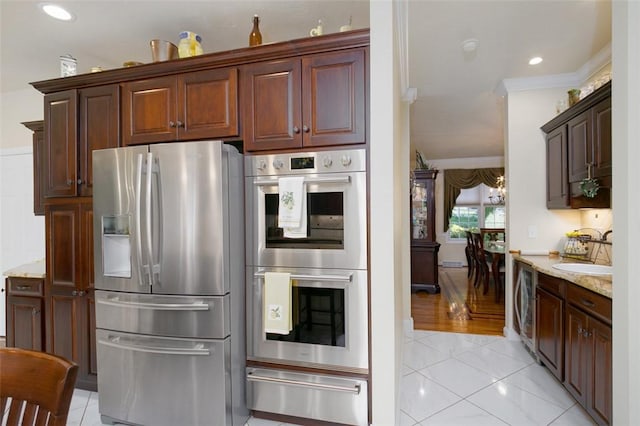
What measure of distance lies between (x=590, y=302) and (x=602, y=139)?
131cm

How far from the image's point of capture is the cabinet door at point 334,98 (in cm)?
180

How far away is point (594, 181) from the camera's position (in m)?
2.48

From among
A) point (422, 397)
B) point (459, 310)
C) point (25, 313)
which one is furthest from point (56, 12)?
point (459, 310)

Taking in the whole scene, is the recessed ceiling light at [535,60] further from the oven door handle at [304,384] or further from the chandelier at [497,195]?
the chandelier at [497,195]

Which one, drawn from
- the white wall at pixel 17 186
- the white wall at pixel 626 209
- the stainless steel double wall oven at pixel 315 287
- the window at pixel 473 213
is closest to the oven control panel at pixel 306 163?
the stainless steel double wall oven at pixel 315 287

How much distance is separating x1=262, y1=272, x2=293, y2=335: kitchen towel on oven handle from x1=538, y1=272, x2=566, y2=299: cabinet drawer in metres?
2.02

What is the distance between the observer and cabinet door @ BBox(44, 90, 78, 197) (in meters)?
2.34

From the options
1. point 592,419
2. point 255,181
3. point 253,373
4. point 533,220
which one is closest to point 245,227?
point 255,181

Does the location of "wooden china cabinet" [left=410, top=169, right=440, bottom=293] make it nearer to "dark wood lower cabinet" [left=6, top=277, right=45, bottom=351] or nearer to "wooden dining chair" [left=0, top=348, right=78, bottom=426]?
"dark wood lower cabinet" [left=6, top=277, right=45, bottom=351]

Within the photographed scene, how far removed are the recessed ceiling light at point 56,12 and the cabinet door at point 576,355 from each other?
4084mm

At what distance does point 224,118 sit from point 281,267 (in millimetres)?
1050

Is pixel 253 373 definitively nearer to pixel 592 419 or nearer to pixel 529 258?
pixel 592 419

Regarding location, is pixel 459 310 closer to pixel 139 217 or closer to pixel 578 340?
pixel 578 340

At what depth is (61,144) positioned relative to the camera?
2375mm
